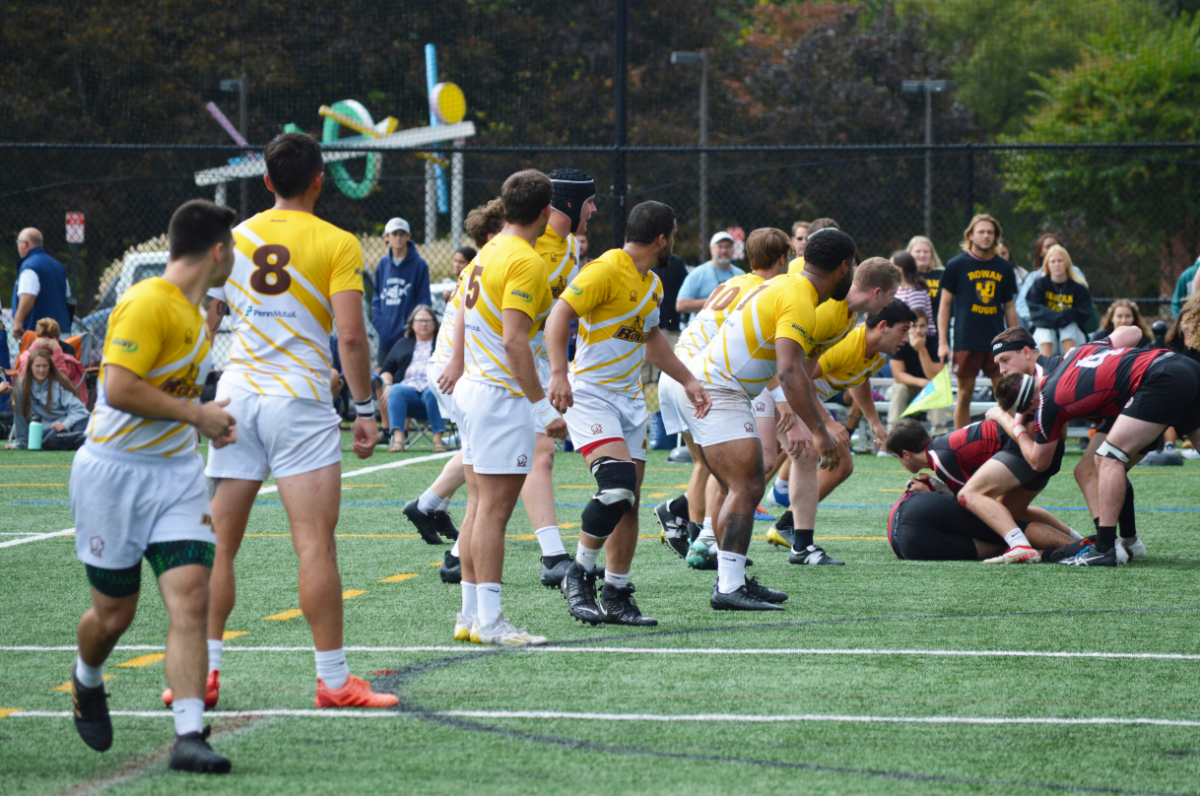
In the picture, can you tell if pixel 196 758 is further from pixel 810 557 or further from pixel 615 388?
pixel 810 557

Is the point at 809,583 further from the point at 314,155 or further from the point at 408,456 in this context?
the point at 408,456

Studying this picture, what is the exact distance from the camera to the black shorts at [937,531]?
8188mm

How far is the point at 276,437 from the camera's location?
4.62 m

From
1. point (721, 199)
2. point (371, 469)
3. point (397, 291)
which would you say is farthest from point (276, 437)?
point (721, 199)

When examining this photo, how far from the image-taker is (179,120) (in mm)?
27562

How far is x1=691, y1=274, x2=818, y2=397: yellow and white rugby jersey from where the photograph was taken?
6582 mm

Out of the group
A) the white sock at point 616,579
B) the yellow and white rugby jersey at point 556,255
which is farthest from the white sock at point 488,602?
the yellow and white rugby jersey at point 556,255

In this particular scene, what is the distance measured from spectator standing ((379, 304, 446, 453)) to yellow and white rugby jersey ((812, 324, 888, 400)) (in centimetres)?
642

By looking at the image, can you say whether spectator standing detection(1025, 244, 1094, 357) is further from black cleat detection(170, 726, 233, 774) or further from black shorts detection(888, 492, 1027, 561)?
black cleat detection(170, 726, 233, 774)

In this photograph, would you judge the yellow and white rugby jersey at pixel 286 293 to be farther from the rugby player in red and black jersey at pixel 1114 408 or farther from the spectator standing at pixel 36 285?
the spectator standing at pixel 36 285

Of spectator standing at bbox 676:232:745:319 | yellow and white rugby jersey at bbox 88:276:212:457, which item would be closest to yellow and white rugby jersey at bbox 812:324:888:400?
yellow and white rugby jersey at bbox 88:276:212:457

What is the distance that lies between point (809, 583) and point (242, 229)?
3.79 m

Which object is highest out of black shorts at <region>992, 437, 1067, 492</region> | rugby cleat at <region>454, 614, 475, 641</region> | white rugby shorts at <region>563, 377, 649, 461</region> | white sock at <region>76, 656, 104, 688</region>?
white rugby shorts at <region>563, 377, 649, 461</region>

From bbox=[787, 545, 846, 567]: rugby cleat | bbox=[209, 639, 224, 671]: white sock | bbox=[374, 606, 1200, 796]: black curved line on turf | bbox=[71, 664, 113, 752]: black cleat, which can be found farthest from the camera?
bbox=[787, 545, 846, 567]: rugby cleat
